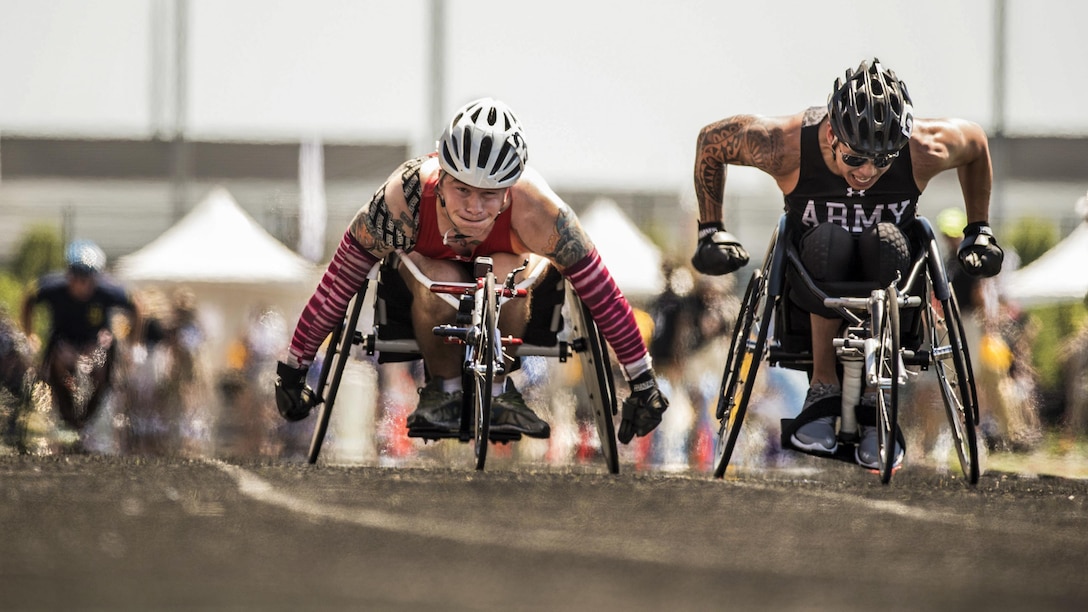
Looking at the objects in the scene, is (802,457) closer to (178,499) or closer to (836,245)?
(836,245)

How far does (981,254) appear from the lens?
9781 mm

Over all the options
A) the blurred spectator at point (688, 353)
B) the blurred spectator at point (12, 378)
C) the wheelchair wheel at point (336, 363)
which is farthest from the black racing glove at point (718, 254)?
the blurred spectator at point (12, 378)

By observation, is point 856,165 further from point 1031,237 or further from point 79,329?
point 1031,237

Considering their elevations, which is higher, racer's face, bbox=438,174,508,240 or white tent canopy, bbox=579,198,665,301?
racer's face, bbox=438,174,508,240

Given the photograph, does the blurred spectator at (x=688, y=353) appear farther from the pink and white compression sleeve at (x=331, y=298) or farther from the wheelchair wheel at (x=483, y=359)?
the wheelchair wheel at (x=483, y=359)

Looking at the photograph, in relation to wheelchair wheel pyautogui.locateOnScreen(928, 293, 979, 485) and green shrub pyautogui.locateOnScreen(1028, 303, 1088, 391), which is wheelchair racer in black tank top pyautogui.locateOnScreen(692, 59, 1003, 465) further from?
green shrub pyautogui.locateOnScreen(1028, 303, 1088, 391)

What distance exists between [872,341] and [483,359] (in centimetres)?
186

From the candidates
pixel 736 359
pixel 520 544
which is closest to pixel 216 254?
pixel 736 359

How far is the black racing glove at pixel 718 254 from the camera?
9898 mm

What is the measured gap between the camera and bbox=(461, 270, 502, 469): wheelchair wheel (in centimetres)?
885

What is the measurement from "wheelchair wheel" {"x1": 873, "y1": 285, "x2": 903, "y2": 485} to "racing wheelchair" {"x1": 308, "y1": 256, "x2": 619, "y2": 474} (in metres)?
1.36

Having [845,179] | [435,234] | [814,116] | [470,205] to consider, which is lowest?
[435,234]

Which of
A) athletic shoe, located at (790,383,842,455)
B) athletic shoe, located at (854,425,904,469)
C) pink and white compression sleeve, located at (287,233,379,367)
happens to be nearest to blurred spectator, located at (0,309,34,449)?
pink and white compression sleeve, located at (287,233,379,367)

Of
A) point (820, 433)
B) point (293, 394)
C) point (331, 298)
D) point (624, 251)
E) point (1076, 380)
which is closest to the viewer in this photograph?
point (820, 433)
